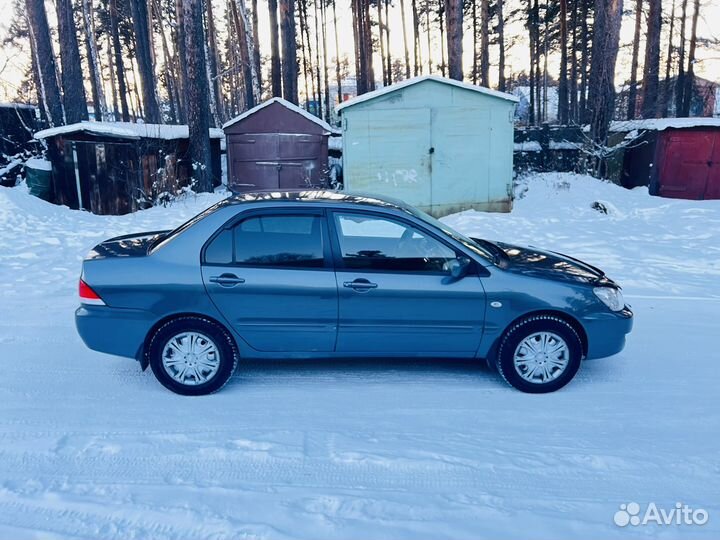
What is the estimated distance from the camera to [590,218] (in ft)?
39.5

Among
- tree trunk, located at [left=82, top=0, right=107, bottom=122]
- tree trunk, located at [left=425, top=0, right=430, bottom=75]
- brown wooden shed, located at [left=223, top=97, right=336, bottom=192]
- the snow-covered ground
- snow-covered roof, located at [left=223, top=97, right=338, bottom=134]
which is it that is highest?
tree trunk, located at [left=425, top=0, right=430, bottom=75]

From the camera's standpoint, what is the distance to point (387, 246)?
4270 millimetres

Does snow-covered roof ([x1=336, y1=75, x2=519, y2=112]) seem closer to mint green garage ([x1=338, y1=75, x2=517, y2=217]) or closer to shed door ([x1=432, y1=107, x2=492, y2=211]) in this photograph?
mint green garage ([x1=338, y1=75, x2=517, y2=217])

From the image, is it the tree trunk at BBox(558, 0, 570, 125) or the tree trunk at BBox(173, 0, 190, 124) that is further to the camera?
the tree trunk at BBox(558, 0, 570, 125)

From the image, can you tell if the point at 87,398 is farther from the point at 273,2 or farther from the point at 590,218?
the point at 273,2

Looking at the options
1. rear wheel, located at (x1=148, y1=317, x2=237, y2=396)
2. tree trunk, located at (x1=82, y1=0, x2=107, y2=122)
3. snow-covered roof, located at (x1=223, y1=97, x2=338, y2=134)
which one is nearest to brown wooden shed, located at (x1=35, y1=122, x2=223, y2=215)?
snow-covered roof, located at (x1=223, y1=97, x2=338, y2=134)

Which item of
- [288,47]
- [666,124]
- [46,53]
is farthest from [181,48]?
[666,124]

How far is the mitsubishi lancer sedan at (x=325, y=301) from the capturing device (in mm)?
4055

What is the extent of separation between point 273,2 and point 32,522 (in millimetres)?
26573

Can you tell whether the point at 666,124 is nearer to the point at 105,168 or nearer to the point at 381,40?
the point at 105,168

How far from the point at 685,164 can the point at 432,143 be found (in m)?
7.28

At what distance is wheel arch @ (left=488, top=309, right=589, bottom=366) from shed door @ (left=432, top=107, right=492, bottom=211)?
847 centimetres

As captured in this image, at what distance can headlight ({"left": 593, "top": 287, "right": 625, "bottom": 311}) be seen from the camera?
4148 millimetres

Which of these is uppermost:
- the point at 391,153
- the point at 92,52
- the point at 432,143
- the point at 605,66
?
the point at 92,52
